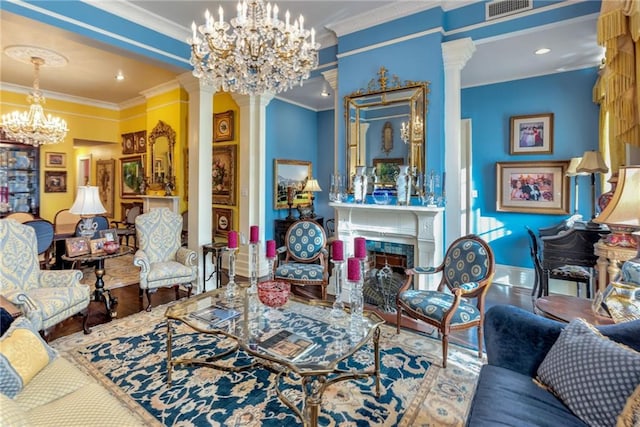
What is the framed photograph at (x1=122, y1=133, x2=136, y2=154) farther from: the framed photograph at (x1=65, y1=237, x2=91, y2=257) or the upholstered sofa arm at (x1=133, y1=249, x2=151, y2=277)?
the upholstered sofa arm at (x1=133, y1=249, x2=151, y2=277)

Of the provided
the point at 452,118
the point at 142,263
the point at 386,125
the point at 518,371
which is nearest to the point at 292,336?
the point at 518,371

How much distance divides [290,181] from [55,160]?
17.1 feet

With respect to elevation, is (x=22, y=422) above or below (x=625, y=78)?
below

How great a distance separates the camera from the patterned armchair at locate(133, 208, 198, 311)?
354cm

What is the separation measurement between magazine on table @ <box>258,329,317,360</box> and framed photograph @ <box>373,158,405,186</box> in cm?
234

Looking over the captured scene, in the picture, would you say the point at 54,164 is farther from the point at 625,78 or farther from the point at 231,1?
the point at 625,78

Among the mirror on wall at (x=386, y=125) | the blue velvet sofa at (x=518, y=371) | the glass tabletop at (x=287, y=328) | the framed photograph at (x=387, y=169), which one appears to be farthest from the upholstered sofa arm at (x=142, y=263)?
the blue velvet sofa at (x=518, y=371)

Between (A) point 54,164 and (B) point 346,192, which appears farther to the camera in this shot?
(A) point 54,164

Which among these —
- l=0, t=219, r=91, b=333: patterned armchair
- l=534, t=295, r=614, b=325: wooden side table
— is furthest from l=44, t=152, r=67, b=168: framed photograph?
l=534, t=295, r=614, b=325: wooden side table

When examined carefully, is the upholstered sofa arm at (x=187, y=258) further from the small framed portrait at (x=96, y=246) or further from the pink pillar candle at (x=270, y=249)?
the pink pillar candle at (x=270, y=249)

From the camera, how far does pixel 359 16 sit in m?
3.66

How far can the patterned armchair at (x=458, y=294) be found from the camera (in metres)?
2.41

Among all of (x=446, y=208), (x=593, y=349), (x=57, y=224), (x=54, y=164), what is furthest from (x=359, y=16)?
(x=54, y=164)

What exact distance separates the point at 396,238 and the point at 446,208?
648 mm
